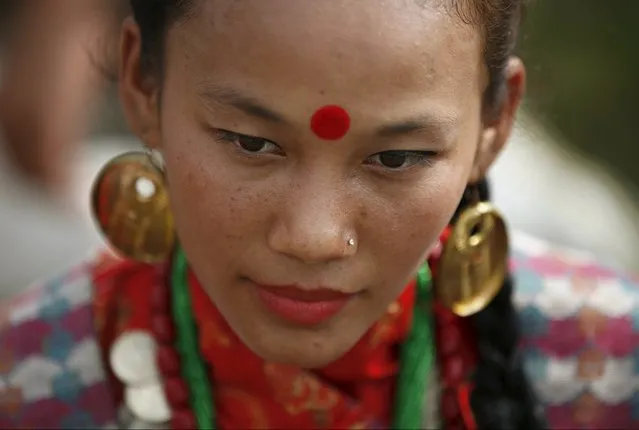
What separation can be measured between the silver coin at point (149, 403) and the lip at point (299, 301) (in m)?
0.28

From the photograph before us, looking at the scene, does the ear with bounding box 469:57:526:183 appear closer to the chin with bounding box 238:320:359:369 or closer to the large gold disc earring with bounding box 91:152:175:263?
the chin with bounding box 238:320:359:369

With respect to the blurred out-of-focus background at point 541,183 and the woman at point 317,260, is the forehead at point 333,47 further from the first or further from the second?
the blurred out-of-focus background at point 541,183

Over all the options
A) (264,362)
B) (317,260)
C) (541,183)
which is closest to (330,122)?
(317,260)

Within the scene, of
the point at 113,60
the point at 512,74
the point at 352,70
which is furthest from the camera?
the point at 113,60

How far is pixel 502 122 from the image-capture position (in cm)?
122

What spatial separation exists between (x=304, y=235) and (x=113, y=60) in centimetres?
58

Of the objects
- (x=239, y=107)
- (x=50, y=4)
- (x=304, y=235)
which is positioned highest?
(x=239, y=107)

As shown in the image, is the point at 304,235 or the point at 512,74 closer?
the point at 304,235

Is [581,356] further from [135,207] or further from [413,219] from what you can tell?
[135,207]

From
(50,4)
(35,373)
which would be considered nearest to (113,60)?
(35,373)

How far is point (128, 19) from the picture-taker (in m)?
1.23

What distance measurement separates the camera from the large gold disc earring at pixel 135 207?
132 cm

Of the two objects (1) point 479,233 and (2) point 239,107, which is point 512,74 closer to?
(1) point 479,233

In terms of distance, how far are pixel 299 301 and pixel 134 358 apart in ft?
1.04
